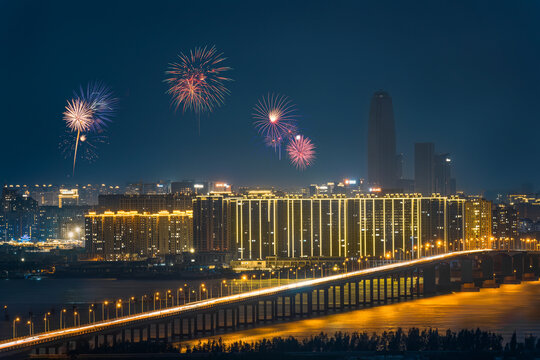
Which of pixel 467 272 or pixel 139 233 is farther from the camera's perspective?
pixel 139 233

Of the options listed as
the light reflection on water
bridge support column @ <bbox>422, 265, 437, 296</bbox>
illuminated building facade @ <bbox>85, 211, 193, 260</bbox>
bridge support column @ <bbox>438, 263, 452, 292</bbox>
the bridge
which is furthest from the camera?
illuminated building facade @ <bbox>85, 211, 193, 260</bbox>

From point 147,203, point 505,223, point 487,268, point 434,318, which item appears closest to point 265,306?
point 434,318

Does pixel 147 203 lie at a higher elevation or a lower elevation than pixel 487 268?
higher

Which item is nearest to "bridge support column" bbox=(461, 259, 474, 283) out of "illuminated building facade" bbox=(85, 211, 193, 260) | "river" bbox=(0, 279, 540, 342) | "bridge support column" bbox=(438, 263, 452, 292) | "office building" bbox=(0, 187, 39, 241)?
"bridge support column" bbox=(438, 263, 452, 292)

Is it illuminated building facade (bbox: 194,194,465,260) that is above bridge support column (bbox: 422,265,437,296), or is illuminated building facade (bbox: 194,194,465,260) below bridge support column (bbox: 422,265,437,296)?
above

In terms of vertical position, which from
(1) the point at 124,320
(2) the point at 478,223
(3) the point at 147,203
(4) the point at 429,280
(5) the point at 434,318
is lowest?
(5) the point at 434,318

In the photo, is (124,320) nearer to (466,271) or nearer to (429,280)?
(429,280)

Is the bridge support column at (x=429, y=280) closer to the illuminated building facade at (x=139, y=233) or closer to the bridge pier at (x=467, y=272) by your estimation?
the bridge pier at (x=467, y=272)

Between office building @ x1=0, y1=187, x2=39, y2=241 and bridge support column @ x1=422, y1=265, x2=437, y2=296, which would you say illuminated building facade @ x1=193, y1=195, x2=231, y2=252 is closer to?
bridge support column @ x1=422, y1=265, x2=437, y2=296
